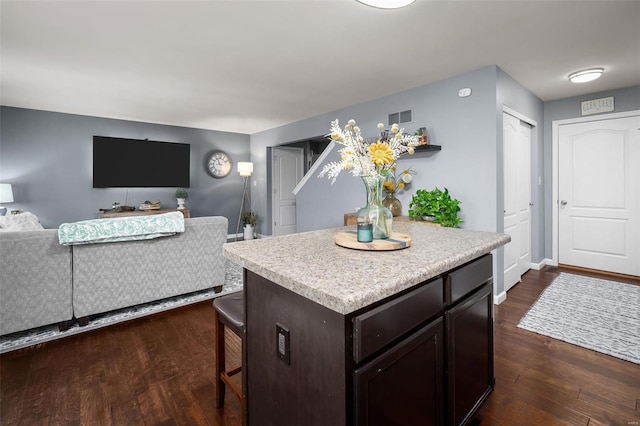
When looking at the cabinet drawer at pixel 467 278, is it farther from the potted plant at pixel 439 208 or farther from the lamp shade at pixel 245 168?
the lamp shade at pixel 245 168

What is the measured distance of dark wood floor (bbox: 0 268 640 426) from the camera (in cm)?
159

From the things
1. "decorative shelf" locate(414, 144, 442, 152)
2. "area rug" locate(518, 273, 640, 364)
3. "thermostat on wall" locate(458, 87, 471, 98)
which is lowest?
"area rug" locate(518, 273, 640, 364)

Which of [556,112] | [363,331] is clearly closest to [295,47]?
[363,331]

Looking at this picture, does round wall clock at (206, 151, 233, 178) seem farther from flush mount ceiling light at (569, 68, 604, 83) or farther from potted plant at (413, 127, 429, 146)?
flush mount ceiling light at (569, 68, 604, 83)

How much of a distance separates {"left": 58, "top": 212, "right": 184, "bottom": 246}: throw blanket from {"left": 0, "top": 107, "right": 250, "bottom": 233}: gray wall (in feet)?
11.2

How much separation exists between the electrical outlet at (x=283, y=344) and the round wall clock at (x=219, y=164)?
6.00 metres

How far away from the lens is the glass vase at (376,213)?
55.1 inches

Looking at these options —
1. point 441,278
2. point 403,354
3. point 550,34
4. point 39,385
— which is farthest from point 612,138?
point 39,385

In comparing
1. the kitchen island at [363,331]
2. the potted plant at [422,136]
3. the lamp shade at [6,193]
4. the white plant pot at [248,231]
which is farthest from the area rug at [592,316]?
the lamp shade at [6,193]

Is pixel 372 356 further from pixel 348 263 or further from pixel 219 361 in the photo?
pixel 219 361

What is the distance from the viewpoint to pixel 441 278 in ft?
3.89

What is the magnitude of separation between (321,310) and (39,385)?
204cm

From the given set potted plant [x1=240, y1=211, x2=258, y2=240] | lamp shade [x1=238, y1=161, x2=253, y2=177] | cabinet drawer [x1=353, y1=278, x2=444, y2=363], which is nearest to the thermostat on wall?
cabinet drawer [x1=353, y1=278, x2=444, y2=363]

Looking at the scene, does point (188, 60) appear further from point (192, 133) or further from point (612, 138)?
point (612, 138)
